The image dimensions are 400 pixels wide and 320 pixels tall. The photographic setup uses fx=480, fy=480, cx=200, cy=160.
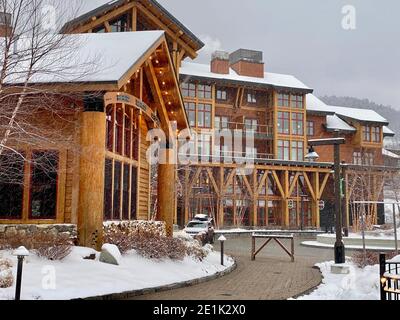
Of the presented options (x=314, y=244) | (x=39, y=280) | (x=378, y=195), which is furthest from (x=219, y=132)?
(x=39, y=280)

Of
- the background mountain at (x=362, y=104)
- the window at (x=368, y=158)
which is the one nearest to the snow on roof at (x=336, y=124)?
the background mountain at (x=362, y=104)

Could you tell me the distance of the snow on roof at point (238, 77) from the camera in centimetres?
4816

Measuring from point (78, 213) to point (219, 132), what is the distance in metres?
37.7

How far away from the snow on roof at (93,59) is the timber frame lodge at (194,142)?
0.30 ft

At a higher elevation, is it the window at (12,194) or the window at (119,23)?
the window at (119,23)

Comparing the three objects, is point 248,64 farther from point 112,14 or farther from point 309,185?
point 112,14

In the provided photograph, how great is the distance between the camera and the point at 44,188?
13320 millimetres

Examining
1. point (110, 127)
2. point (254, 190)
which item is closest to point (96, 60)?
point (110, 127)

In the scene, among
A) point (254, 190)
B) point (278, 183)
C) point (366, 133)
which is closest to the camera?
point (254, 190)

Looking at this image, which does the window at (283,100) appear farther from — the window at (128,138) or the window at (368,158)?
the window at (128,138)

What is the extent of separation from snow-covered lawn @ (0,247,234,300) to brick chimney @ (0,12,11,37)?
4.92m

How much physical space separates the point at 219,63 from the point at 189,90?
481cm
